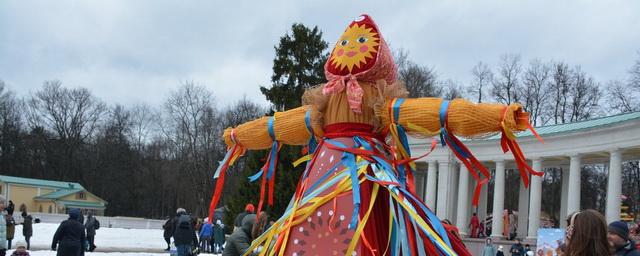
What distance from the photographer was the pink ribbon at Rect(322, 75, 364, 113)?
209 inches

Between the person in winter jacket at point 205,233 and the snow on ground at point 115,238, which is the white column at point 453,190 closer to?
the snow on ground at point 115,238

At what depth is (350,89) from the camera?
5.37 m

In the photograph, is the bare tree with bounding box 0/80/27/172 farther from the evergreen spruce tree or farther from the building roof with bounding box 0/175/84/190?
the evergreen spruce tree

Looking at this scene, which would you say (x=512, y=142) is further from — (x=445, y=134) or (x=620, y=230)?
(x=620, y=230)

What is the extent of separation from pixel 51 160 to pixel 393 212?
59456 mm

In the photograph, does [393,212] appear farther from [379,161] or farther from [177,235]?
[177,235]

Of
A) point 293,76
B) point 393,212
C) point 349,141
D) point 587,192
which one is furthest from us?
point 587,192

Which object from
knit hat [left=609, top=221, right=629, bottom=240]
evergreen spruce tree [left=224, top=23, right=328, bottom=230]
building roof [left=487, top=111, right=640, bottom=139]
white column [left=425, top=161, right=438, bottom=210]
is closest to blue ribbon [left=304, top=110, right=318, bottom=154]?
knit hat [left=609, top=221, right=629, bottom=240]

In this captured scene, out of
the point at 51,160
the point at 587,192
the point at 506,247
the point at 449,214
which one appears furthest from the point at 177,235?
the point at 51,160

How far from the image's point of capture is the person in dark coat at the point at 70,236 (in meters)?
8.42

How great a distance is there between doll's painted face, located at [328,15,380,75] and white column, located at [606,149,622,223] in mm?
17876

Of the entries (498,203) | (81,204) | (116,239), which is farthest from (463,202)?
(81,204)

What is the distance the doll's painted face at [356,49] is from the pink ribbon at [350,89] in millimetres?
72

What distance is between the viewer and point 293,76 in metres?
19.7
